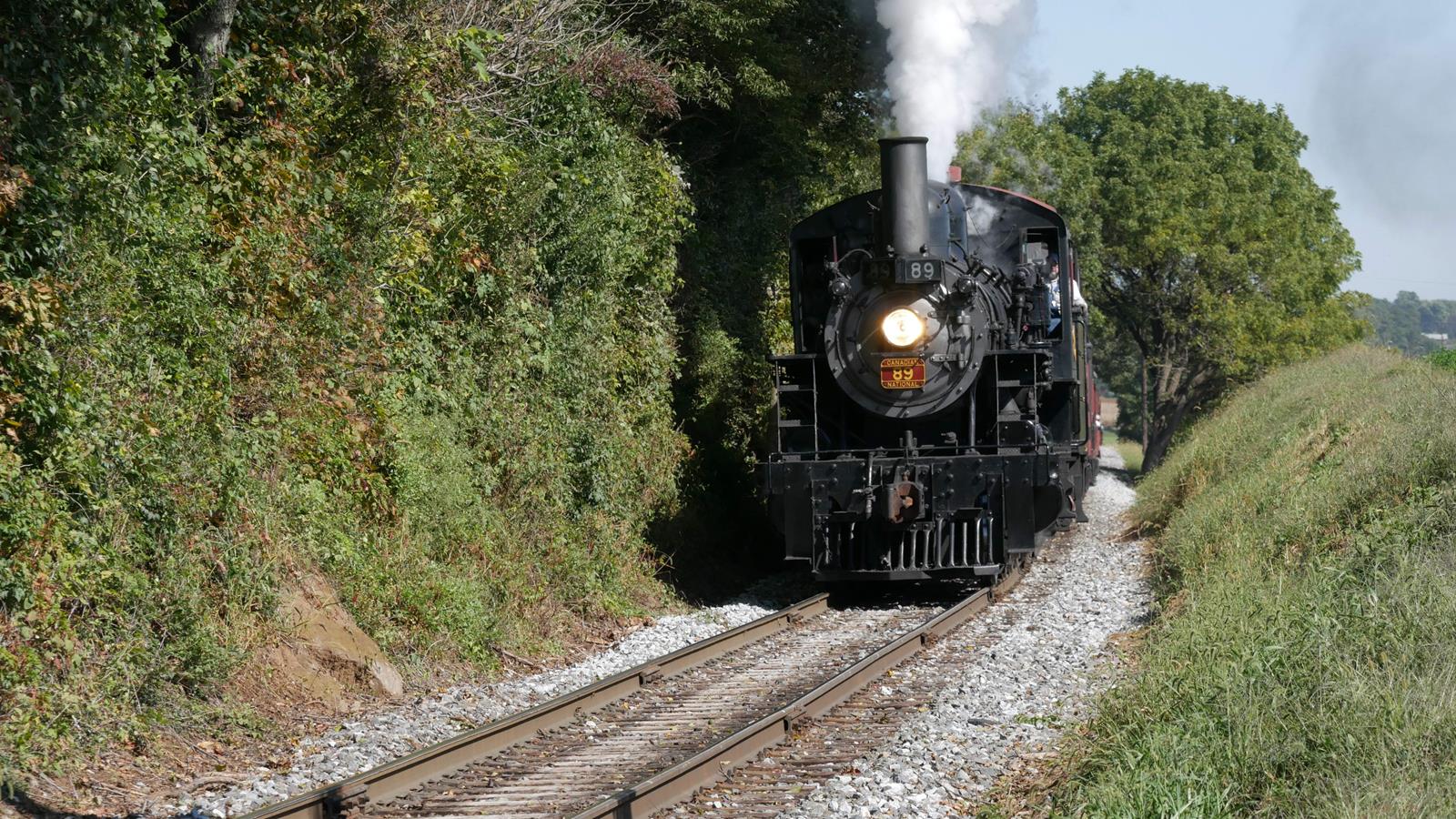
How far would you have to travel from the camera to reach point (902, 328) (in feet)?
40.3

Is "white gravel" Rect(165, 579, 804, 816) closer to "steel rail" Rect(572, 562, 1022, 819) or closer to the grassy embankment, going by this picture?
"steel rail" Rect(572, 562, 1022, 819)

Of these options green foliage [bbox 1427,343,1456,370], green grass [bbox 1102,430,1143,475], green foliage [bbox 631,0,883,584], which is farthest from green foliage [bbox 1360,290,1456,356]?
green foliage [bbox 631,0,883,584]

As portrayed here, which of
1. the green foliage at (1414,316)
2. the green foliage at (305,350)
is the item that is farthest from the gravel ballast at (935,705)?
the green foliage at (1414,316)

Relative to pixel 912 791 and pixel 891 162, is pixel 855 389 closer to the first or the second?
pixel 891 162

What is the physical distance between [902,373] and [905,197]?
1.61 m

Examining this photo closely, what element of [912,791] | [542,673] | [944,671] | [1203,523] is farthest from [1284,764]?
[1203,523]

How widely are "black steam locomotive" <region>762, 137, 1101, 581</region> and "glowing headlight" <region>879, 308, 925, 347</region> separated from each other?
12 millimetres

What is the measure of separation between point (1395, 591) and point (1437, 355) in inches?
934

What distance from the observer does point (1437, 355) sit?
92.2 feet

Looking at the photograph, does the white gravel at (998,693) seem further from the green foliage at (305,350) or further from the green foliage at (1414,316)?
the green foliage at (1414,316)

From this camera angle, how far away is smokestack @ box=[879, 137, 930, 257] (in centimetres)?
1195

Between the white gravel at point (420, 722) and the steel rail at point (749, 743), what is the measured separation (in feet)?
5.42

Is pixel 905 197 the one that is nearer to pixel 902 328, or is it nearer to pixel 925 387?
pixel 902 328

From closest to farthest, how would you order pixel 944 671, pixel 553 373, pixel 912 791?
1. pixel 912 791
2. pixel 944 671
3. pixel 553 373
